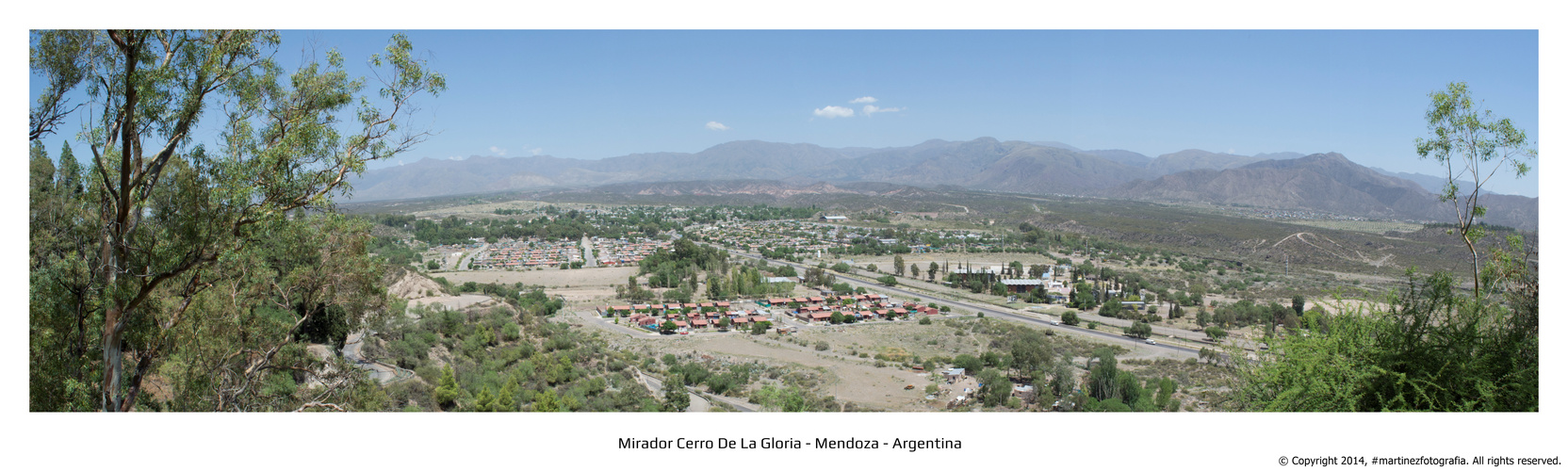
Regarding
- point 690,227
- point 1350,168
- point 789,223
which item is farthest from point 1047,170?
point 690,227

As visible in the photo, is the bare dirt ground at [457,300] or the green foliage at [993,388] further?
the bare dirt ground at [457,300]

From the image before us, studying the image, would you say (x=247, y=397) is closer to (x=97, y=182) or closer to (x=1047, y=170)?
(x=97, y=182)

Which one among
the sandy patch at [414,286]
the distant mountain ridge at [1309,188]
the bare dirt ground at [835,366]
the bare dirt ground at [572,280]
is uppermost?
the distant mountain ridge at [1309,188]

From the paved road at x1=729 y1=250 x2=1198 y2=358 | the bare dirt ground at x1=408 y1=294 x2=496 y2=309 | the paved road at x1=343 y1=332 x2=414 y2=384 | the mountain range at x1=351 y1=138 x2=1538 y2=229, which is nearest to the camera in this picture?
the paved road at x1=343 y1=332 x2=414 y2=384

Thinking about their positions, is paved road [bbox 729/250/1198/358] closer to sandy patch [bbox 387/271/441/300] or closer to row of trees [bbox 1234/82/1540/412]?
row of trees [bbox 1234/82/1540/412]

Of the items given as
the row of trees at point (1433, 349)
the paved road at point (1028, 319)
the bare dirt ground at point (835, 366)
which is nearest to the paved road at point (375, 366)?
the bare dirt ground at point (835, 366)

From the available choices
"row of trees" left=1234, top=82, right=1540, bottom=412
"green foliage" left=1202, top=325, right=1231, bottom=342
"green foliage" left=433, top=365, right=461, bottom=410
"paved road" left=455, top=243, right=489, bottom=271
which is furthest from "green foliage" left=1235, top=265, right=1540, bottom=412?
"paved road" left=455, top=243, right=489, bottom=271

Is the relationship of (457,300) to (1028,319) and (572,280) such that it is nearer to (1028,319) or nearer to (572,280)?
(572,280)

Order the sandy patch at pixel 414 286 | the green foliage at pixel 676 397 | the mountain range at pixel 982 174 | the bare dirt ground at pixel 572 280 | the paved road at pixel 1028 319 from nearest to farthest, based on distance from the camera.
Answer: the green foliage at pixel 676 397, the sandy patch at pixel 414 286, the paved road at pixel 1028 319, the bare dirt ground at pixel 572 280, the mountain range at pixel 982 174

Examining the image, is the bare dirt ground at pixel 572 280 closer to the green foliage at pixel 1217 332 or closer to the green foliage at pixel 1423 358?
the green foliage at pixel 1217 332
